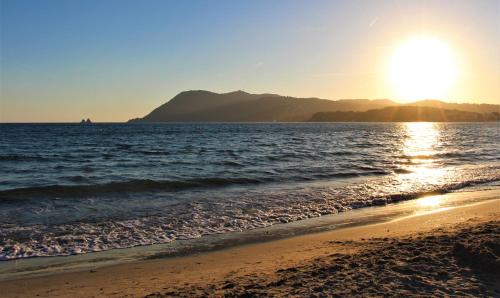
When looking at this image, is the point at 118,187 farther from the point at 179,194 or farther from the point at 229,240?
the point at 229,240

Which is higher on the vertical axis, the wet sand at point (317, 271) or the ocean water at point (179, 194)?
the wet sand at point (317, 271)

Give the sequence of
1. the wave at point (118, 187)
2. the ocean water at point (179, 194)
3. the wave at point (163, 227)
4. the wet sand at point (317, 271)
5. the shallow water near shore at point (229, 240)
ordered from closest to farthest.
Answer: the wet sand at point (317, 271) < the shallow water near shore at point (229, 240) < the wave at point (163, 227) < the ocean water at point (179, 194) < the wave at point (118, 187)

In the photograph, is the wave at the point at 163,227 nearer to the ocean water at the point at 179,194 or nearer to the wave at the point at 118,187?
the ocean water at the point at 179,194

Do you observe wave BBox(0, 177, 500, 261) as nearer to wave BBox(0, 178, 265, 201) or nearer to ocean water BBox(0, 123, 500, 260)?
ocean water BBox(0, 123, 500, 260)

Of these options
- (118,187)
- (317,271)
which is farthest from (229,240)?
(118,187)

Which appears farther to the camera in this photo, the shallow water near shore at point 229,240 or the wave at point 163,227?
the wave at point 163,227

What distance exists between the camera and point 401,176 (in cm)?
2420

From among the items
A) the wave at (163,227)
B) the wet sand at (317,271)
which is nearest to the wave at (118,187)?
the wave at (163,227)

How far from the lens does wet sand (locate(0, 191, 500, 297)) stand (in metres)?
6.45

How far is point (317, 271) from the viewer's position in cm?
724

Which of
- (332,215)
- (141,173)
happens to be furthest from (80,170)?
(332,215)

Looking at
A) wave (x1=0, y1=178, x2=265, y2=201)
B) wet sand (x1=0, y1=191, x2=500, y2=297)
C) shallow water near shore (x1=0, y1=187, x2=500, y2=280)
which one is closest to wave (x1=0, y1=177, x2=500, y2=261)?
shallow water near shore (x1=0, y1=187, x2=500, y2=280)

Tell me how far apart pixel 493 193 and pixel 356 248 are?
38.7 feet

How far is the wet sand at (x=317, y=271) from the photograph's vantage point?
21.2 feet
